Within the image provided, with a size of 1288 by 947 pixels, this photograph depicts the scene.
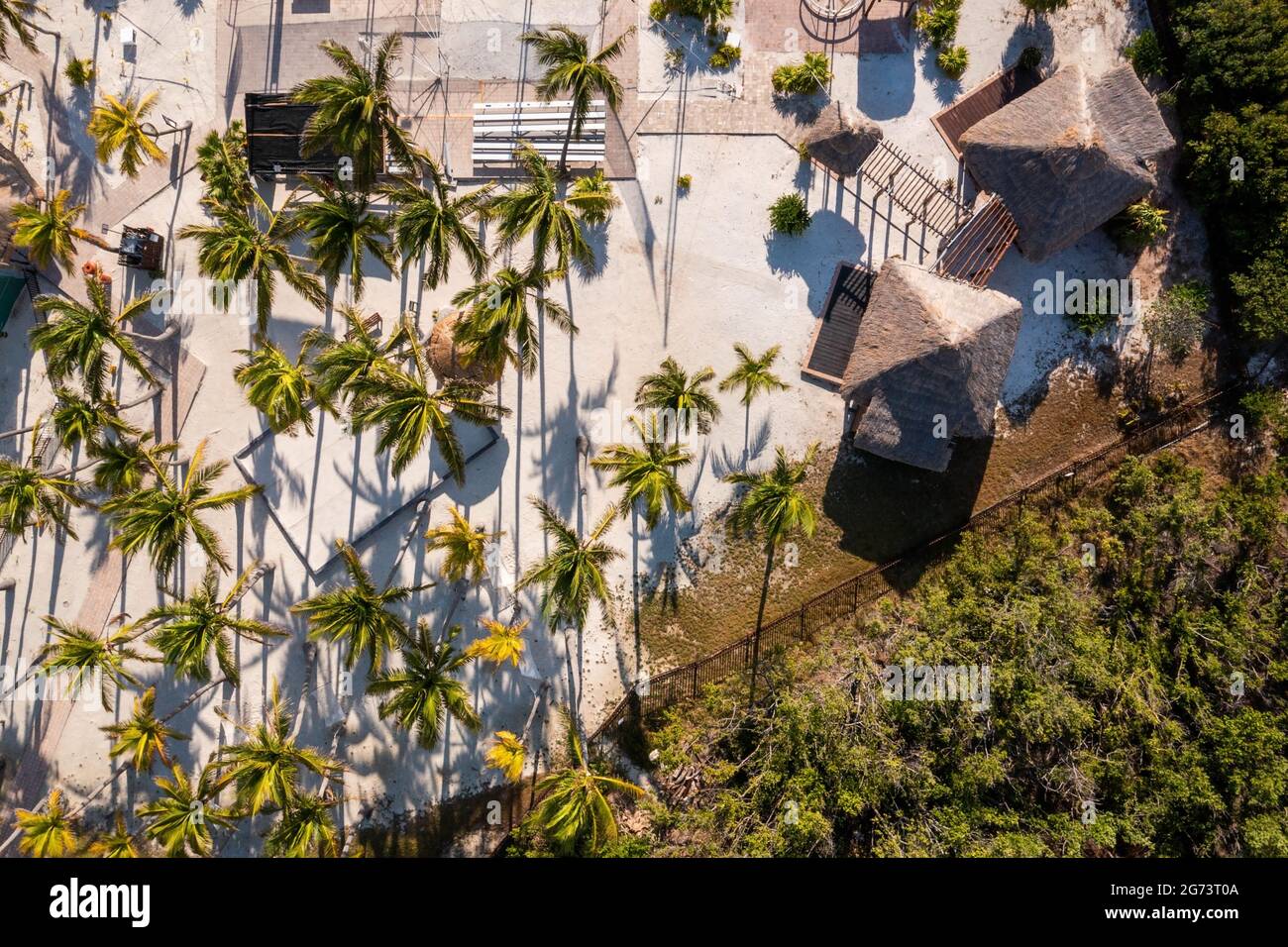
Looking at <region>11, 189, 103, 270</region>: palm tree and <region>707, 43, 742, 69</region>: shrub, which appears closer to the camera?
<region>11, 189, 103, 270</region>: palm tree

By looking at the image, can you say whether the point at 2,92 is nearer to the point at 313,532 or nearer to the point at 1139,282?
the point at 313,532

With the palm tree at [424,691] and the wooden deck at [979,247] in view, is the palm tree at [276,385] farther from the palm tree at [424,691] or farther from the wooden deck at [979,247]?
the wooden deck at [979,247]

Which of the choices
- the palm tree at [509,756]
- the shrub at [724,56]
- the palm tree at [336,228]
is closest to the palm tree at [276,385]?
the palm tree at [336,228]

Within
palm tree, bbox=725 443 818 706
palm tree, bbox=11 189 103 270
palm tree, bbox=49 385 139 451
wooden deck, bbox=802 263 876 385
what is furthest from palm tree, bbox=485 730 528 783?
palm tree, bbox=11 189 103 270

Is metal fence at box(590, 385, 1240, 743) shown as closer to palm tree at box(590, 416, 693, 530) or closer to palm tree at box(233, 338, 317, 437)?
palm tree at box(590, 416, 693, 530)

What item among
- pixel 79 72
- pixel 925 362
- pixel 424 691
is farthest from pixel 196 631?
pixel 925 362
